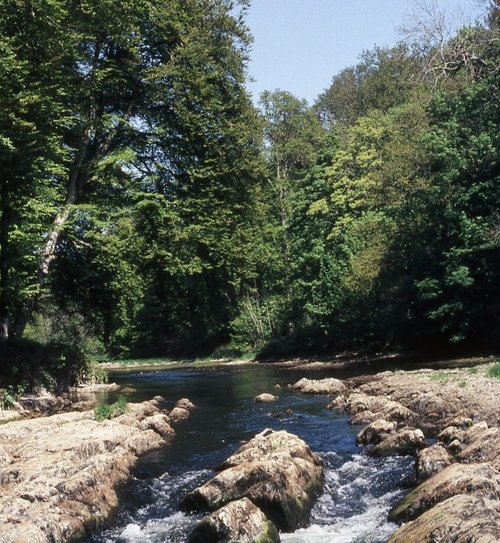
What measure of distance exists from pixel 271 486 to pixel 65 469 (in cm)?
404

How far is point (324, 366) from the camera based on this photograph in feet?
122

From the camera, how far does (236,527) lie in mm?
8820

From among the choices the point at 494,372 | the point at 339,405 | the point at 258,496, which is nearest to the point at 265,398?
the point at 339,405

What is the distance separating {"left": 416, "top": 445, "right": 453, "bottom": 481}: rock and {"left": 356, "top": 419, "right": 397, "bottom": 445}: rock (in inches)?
129

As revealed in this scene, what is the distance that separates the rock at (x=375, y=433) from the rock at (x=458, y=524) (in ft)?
23.5

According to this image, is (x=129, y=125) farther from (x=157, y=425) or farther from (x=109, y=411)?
(x=157, y=425)

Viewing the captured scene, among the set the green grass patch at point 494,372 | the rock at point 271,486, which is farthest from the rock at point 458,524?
the green grass patch at point 494,372

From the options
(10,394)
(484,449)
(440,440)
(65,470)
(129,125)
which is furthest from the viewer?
(129,125)

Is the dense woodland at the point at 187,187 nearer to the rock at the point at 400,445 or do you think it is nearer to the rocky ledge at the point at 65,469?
the rocky ledge at the point at 65,469

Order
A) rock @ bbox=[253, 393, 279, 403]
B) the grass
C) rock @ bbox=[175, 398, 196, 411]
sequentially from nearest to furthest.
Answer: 1. rock @ bbox=[175, 398, 196, 411]
2. rock @ bbox=[253, 393, 279, 403]
3. the grass

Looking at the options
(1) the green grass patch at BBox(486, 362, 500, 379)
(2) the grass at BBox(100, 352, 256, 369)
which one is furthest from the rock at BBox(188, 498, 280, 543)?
(2) the grass at BBox(100, 352, 256, 369)

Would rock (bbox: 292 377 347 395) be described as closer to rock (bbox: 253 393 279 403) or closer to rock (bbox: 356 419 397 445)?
rock (bbox: 253 393 279 403)

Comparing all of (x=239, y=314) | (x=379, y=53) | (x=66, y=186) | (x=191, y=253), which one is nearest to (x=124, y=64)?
(x=66, y=186)

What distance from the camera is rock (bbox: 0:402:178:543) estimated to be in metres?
9.37
